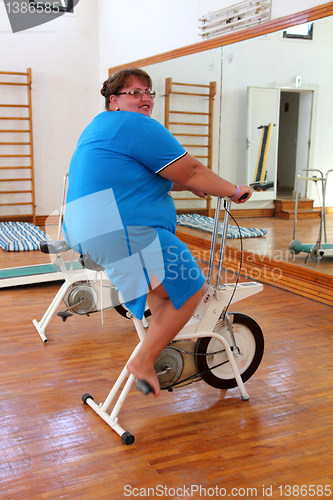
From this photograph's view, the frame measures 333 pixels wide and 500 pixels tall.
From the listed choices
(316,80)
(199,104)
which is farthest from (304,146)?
(199,104)

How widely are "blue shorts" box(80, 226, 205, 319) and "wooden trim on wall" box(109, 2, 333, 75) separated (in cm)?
253

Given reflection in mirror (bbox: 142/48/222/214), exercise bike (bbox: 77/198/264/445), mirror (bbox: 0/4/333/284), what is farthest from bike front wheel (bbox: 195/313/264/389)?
reflection in mirror (bbox: 142/48/222/214)

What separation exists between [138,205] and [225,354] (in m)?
0.89

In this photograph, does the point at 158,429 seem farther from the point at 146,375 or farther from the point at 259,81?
the point at 259,81

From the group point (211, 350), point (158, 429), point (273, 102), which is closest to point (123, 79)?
point (211, 350)

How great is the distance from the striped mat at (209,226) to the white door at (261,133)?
0.36 metres

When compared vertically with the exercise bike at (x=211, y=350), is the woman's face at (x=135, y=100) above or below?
above

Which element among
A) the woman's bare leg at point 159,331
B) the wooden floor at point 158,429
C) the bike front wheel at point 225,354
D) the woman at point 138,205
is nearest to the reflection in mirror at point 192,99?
the wooden floor at point 158,429

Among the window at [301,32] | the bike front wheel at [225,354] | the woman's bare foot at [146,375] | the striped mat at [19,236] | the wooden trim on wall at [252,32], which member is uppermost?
the wooden trim on wall at [252,32]

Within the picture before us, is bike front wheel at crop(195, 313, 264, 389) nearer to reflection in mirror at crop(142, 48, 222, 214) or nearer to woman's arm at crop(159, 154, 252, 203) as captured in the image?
woman's arm at crop(159, 154, 252, 203)

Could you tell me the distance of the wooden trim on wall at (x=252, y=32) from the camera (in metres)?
Answer: 3.25

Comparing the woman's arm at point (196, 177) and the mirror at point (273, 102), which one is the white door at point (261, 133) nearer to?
the mirror at point (273, 102)

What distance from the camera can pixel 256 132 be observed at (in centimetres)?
460

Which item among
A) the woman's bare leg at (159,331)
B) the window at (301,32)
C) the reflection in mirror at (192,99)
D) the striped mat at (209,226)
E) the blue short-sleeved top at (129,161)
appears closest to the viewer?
the blue short-sleeved top at (129,161)
